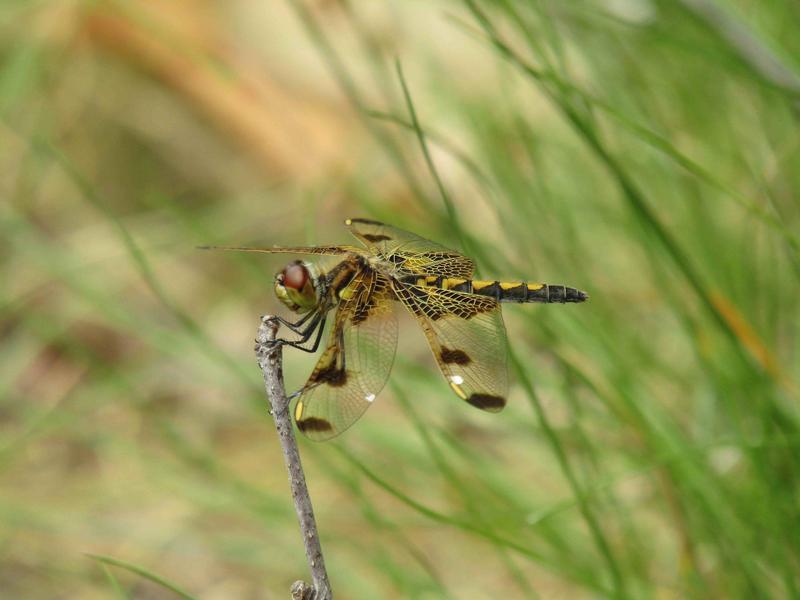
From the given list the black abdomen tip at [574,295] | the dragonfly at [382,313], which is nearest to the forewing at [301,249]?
the dragonfly at [382,313]

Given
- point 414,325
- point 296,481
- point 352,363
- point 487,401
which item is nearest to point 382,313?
point 352,363

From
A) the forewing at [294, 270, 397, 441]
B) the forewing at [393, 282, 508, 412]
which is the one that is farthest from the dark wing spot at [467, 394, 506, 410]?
the forewing at [294, 270, 397, 441]

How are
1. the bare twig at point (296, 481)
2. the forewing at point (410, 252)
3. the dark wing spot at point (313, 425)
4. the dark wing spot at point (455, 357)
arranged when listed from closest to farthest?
the bare twig at point (296, 481)
the dark wing spot at point (313, 425)
the dark wing spot at point (455, 357)
the forewing at point (410, 252)

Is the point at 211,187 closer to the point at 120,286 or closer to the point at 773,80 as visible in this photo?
the point at 120,286

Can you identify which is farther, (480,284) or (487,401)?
(480,284)

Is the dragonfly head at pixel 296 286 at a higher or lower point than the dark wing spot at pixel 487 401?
→ higher

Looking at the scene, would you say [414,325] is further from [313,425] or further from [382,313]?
[313,425]

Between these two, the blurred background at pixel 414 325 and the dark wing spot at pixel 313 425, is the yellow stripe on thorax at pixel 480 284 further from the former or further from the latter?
the dark wing spot at pixel 313 425
